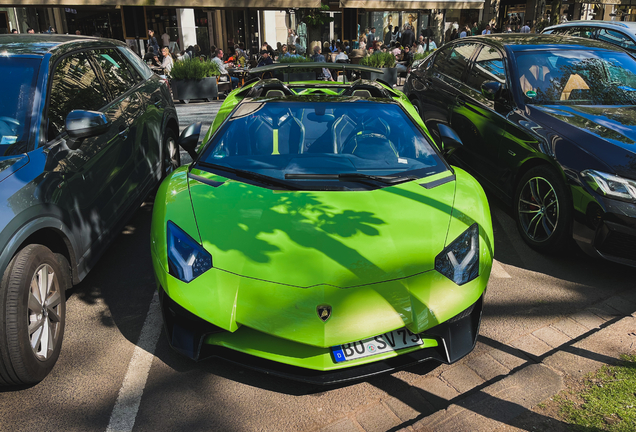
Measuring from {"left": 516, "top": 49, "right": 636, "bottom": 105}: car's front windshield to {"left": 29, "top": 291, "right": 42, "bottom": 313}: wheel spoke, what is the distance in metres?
4.39

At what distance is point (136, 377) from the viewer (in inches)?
118

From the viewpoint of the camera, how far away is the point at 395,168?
361cm

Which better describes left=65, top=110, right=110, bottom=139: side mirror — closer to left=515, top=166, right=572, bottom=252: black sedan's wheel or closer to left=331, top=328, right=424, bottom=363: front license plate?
left=331, top=328, right=424, bottom=363: front license plate

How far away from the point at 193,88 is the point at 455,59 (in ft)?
24.5

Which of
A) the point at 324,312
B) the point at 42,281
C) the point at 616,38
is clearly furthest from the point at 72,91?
the point at 616,38

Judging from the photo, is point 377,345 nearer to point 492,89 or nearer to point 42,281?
point 42,281

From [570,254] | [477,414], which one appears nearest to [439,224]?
[477,414]

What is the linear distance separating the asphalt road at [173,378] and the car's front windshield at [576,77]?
69.0 inches

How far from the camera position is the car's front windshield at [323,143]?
3543 millimetres

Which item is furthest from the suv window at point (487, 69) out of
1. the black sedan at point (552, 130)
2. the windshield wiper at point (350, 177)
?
the windshield wiper at point (350, 177)

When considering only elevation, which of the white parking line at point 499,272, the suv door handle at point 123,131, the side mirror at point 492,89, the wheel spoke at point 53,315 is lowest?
the white parking line at point 499,272

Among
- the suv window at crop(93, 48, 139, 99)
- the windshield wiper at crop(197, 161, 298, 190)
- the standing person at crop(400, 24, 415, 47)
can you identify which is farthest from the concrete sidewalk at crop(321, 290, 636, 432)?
the standing person at crop(400, 24, 415, 47)

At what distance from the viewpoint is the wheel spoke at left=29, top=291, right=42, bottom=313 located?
2.84 m

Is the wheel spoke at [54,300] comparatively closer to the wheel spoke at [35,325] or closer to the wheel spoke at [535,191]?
the wheel spoke at [35,325]
